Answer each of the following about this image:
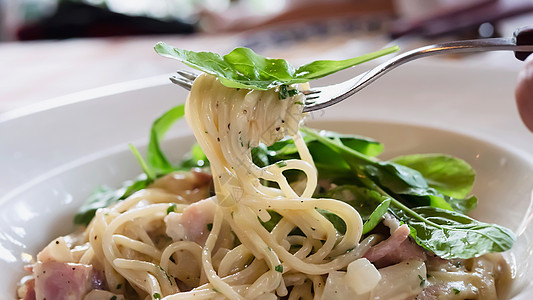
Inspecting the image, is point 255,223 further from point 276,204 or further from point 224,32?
point 224,32

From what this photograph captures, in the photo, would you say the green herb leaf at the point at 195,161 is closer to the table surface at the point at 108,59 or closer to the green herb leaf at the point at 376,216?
the green herb leaf at the point at 376,216

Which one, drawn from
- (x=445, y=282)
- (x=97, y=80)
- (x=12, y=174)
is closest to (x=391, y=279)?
(x=445, y=282)

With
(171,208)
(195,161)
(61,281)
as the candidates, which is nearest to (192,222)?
(171,208)

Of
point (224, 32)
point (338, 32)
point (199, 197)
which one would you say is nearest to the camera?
point (199, 197)

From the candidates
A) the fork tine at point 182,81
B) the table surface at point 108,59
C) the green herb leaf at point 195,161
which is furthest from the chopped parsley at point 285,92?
the table surface at point 108,59

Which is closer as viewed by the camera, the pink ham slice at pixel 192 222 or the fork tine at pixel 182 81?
the fork tine at pixel 182 81

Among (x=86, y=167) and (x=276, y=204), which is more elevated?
(x=276, y=204)

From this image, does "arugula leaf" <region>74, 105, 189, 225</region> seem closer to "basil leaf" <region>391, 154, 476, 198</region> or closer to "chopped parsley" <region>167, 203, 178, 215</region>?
"chopped parsley" <region>167, 203, 178, 215</region>
